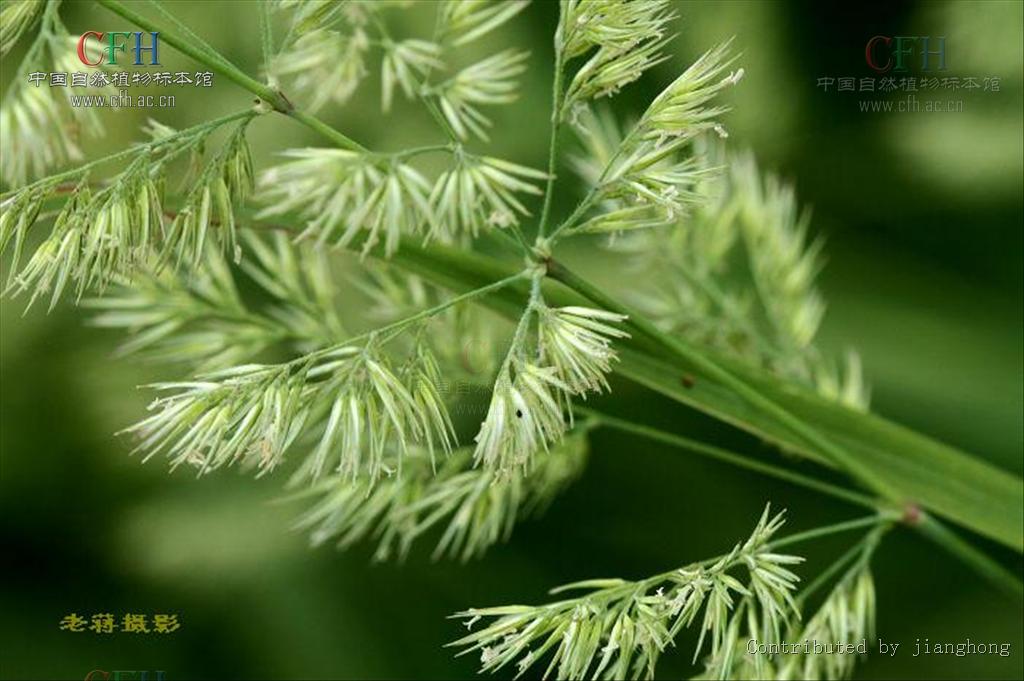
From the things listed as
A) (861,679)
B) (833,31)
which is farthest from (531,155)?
(861,679)

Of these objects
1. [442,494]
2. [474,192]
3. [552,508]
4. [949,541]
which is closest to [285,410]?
[474,192]

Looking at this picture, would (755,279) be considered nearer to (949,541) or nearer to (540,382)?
(949,541)

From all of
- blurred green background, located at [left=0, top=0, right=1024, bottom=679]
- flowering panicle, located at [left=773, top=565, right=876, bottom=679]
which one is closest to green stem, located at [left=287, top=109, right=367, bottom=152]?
flowering panicle, located at [left=773, top=565, right=876, bottom=679]

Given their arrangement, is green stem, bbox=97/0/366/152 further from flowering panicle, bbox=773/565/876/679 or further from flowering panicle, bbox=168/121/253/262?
flowering panicle, bbox=773/565/876/679

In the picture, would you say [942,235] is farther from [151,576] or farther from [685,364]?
[151,576]

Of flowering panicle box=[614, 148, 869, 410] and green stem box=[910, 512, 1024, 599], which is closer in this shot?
green stem box=[910, 512, 1024, 599]

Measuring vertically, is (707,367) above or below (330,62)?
below

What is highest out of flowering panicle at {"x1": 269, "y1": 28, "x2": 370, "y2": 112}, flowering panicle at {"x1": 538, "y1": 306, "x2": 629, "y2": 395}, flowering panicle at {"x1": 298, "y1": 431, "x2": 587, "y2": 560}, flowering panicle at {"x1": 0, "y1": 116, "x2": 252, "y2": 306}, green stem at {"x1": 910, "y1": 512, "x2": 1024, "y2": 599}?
flowering panicle at {"x1": 269, "y1": 28, "x2": 370, "y2": 112}
